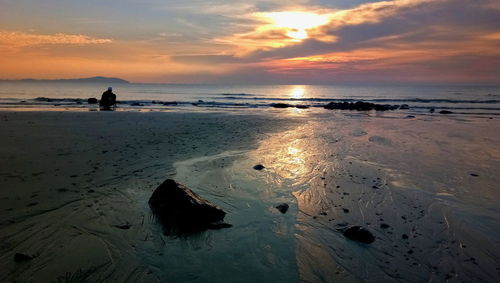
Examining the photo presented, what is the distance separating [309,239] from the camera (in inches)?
202

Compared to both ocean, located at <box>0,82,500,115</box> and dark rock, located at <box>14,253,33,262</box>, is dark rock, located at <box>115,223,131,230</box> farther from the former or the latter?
ocean, located at <box>0,82,500,115</box>

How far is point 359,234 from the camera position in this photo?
520 centimetres

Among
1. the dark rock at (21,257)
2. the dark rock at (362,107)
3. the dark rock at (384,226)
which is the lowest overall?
the dark rock at (384,226)

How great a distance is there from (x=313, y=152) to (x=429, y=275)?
26.0ft

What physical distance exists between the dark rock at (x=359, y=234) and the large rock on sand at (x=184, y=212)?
2208mm

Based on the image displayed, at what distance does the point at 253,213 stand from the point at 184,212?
1413mm

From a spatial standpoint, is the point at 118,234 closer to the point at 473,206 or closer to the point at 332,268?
the point at 332,268

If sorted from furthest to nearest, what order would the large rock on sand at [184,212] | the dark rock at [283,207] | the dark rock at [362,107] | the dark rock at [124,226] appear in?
1. the dark rock at [362,107]
2. the dark rock at [283,207]
3. the large rock on sand at [184,212]
4. the dark rock at [124,226]

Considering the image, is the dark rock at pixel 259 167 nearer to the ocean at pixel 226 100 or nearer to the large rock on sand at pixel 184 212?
the large rock on sand at pixel 184 212

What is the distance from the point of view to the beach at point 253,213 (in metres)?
4.23

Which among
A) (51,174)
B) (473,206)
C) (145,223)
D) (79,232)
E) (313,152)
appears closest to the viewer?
(79,232)

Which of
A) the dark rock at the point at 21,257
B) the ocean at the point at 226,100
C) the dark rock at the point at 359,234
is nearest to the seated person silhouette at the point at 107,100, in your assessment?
the ocean at the point at 226,100

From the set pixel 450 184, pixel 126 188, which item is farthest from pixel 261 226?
pixel 450 184

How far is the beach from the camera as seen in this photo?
→ 13.9ft
